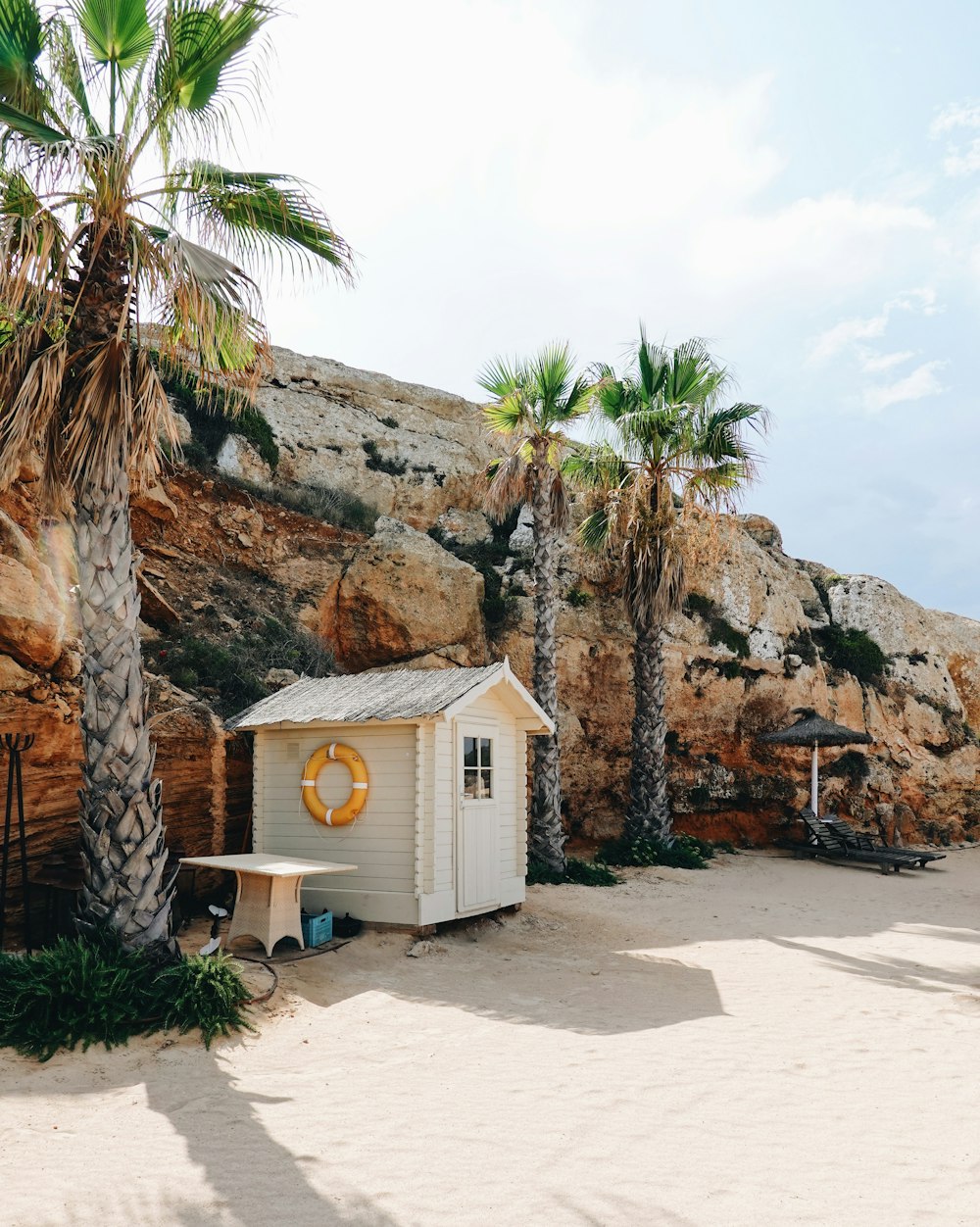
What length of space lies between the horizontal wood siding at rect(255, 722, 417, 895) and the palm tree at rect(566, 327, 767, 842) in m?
8.02

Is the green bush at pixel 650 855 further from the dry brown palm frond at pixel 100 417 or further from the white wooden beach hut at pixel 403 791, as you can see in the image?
the dry brown palm frond at pixel 100 417

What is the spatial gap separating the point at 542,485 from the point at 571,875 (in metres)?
6.77

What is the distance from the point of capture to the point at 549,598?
15477mm

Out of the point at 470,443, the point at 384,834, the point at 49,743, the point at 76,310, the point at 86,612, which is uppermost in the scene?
the point at 470,443

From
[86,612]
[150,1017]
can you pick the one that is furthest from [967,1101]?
[86,612]

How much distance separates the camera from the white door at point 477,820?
34.3ft

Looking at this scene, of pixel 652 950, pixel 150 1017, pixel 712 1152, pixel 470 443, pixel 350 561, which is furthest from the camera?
pixel 470 443

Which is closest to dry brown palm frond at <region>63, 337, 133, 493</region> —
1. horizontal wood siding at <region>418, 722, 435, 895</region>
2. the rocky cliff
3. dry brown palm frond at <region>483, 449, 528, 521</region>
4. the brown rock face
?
horizontal wood siding at <region>418, 722, 435, 895</region>

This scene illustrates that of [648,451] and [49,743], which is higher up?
[648,451]

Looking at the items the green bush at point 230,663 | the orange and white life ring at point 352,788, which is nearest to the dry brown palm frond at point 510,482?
the green bush at point 230,663

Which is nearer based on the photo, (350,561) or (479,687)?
(479,687)

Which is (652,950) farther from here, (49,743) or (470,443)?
(470,443)

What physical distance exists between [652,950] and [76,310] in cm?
883

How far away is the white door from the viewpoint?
10.4m
